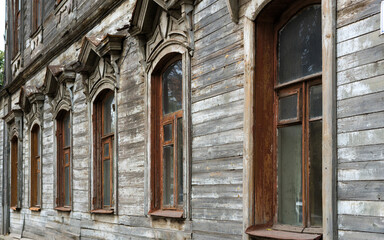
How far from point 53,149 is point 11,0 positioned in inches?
298

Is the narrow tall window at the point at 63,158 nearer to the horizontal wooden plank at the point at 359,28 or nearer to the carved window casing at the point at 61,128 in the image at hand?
the carved window casing at the point at 61,128

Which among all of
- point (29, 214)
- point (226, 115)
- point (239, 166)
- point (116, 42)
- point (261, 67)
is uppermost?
point (116, 42)

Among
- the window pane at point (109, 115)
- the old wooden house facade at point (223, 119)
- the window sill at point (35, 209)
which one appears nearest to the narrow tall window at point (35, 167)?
the window sill at point (35, 209)

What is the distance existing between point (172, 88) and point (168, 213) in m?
1.56

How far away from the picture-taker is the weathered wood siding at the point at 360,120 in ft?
15.5

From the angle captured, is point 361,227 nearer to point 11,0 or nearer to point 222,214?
point 222,214

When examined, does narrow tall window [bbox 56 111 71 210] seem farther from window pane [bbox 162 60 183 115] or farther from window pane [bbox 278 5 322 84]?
window pane [bbox 278 5 322 84]

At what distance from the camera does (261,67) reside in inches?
252

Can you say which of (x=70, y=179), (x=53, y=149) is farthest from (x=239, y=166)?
(x=53, y=149)

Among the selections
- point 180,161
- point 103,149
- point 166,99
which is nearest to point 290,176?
point 180,161

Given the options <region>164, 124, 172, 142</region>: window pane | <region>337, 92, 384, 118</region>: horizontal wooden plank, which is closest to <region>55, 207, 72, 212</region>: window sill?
<region>164, 124, 172, 142</region>: window pane

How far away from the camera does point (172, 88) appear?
8.56 meters

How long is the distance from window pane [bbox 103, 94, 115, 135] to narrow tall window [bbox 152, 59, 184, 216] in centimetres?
185

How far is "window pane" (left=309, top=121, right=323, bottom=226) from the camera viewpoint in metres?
5.63
